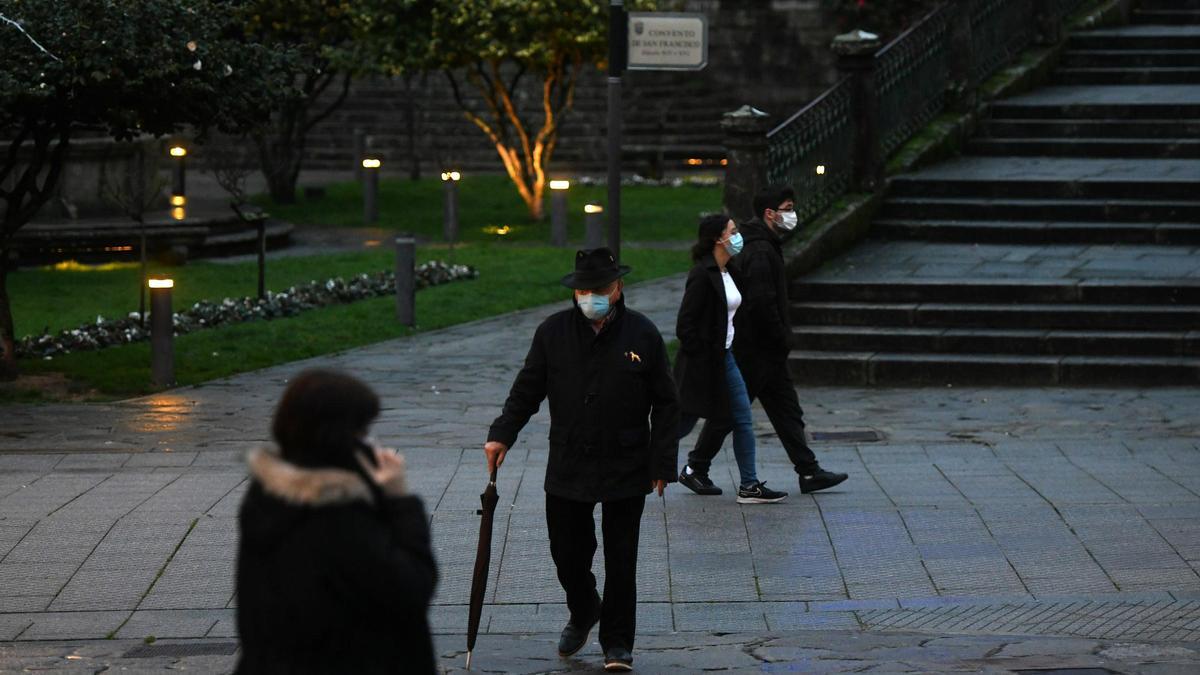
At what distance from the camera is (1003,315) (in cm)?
1495

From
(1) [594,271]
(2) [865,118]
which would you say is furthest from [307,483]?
(2) [865,118]

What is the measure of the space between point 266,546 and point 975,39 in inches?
664

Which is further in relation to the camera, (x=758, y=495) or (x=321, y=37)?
(x=321, y=37)

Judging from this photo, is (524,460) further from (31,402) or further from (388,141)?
(388,141)

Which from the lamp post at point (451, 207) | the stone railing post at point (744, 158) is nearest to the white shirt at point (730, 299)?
the stone railing post at point (744, 158)

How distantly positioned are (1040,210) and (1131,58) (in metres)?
5.27

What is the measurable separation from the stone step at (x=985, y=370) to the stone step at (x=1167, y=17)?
10480mm

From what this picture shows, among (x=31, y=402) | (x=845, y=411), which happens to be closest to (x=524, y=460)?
(x=845, y=411)

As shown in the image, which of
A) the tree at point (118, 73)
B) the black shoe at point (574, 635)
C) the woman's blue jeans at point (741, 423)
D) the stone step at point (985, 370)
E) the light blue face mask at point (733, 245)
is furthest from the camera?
the stone step at point (985, 370)

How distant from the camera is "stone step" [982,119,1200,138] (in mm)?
19188

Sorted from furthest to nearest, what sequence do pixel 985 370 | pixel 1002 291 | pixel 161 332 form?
pixel 1002 291
pixel 161 332
pixel 985 370

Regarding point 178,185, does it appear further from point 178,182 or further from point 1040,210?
point 1040,210

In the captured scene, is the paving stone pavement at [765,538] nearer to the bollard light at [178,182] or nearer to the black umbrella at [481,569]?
the black umbrella at [481,569]

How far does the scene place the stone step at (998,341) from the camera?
47.1ft
